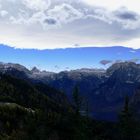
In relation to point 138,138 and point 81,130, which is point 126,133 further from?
point 138,138

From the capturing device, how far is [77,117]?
535 feet

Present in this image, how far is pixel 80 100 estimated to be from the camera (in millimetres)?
170000

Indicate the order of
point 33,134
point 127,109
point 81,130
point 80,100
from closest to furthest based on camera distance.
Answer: point 127,109, point 81,130, point 80,100, point 33,134

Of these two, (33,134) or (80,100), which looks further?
(33,134)

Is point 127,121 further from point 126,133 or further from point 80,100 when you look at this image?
point 80,100

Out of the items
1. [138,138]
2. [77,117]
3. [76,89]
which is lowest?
[138,138]


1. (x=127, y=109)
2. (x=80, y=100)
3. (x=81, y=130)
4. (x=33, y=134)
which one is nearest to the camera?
(x=127, y=109)

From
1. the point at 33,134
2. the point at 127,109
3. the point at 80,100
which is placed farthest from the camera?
the point at 33,134

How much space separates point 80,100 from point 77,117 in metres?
9.36

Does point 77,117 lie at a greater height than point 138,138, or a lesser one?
greater

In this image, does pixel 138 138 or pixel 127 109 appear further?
pixel 138 138

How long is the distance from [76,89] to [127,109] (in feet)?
78.9

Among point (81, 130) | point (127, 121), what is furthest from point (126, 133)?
point (81, 130)

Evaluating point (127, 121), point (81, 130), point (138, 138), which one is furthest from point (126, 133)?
point (138, 138)
